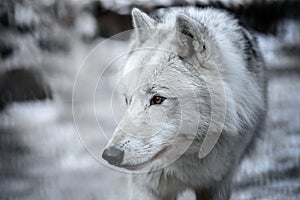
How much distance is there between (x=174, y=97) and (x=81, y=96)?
228 centimetres

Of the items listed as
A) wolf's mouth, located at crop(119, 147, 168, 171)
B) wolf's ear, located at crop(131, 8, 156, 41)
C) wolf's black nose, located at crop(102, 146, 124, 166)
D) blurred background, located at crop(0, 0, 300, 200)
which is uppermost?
wolf's ear, located at crop(131, 8, 156, 41)

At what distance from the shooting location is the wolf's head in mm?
2115

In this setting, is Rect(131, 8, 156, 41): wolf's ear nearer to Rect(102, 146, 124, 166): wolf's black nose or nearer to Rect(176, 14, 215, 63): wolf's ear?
Rect(176, 14, 215, 63): wolf's ear

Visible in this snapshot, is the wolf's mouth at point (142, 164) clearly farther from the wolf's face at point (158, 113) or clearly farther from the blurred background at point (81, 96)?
the blurred background at point (81, 96)

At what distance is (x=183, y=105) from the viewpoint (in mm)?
2168

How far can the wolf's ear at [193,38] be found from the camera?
83.2 inches

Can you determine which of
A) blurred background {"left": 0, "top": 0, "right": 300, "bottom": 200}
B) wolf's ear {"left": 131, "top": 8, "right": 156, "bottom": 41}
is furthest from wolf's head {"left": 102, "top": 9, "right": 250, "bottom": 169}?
blurred background {"left": 0, "top": 0, "right": 300, "bottom": 200}

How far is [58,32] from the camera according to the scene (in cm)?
507

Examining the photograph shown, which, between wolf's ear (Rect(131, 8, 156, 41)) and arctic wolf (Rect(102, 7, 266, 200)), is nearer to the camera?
arctic wolf (Rect(102, 7, 266, 200))

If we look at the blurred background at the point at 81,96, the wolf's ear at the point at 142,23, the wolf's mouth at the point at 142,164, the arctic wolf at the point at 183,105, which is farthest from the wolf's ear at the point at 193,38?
the blurred background at the point at 81,96

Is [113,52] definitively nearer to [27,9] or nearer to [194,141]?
[27,9]

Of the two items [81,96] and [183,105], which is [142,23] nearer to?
[183,105]

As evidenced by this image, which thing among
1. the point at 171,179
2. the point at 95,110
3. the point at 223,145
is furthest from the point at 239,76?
the point at 95,110

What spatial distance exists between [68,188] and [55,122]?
45.2 inches
